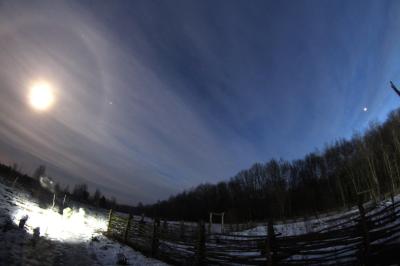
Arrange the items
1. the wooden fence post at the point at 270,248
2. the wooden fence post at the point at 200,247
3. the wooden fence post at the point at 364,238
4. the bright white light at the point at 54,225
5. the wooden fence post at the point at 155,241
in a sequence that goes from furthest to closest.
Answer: the bright white light at the point at 54,225 < the wooden fence post at the point at 155,241 < the wooden fence post at the point at 200,247 < the wooden fence post at the point at 270,248 < the wooden fence post at the point at 364,238

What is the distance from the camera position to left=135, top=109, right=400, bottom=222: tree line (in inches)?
1503

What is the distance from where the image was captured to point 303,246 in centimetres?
725

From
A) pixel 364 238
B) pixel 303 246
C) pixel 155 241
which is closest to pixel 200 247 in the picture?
pixel 155 241

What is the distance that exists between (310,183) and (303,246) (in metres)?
62.1

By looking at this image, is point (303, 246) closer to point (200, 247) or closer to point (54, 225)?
point (200, 247)

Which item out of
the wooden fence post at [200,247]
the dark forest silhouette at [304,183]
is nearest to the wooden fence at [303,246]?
the wooden fence post at [200,247]

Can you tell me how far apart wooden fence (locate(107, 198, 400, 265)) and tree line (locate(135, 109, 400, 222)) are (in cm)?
2635

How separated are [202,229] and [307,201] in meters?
49.8

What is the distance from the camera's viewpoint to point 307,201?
53625 mm

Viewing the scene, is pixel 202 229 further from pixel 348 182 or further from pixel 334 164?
pixel 334 164

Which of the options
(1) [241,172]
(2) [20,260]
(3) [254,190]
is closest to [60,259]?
(2) [20,260]

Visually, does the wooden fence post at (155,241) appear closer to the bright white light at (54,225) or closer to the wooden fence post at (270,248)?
the bright white light at (54,225)

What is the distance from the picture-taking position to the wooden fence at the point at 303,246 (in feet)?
20.6

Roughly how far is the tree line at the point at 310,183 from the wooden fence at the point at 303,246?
86.4 feet
